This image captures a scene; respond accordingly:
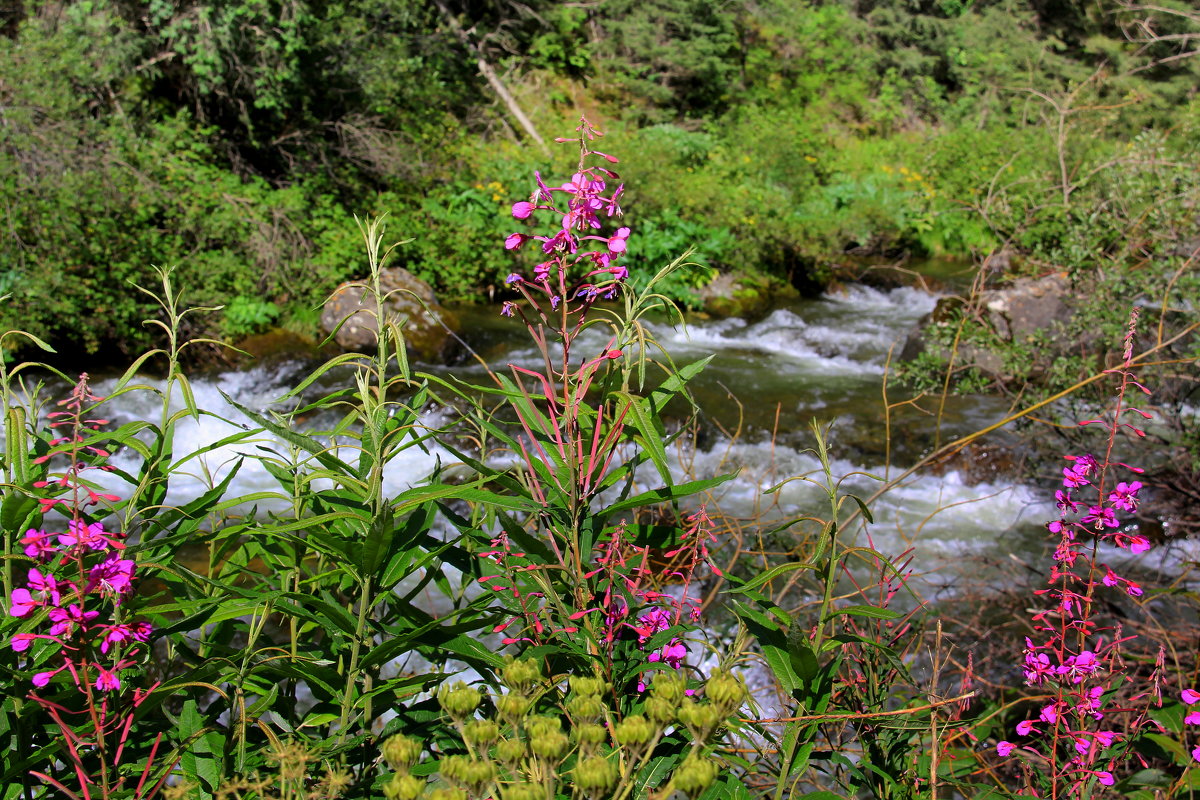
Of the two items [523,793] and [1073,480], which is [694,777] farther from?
[1073,480]

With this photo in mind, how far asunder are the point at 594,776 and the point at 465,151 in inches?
469

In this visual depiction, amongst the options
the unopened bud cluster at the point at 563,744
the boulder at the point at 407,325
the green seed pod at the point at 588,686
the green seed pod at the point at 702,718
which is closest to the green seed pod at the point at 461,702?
the unopened bud cluster at the point at 563,744

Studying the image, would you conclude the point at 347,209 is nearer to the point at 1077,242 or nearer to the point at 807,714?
the point at 1077,242

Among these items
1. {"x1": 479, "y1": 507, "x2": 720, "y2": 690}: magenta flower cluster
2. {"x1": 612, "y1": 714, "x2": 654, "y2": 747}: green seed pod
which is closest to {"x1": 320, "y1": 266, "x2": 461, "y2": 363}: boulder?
{"x1": 479, "y1": 507, "x2": 720, "y2": 690}: magenta flower cluster

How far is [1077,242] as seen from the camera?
198 inches

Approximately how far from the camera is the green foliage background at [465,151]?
24.7 ft

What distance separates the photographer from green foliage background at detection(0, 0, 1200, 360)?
7527 mm

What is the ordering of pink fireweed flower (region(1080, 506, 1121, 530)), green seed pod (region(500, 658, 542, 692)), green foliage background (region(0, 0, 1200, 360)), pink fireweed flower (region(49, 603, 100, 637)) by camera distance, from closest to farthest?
green seed pod (region(500, 658, 542, 692)) → pink fireweed flower (region(49, 603, 100, 637)) → pink fireweed flower (region(1080, 506, 1121, 530)) → green foliage background (region(0, 0, 1200, 360))

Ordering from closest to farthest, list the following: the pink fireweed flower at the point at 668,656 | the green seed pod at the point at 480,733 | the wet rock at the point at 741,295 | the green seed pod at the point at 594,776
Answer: the green seed pod at the point at 594,776 < the green seed pod at the point at 480,733 < the pink fireweed flower at the point at 668,656 < the wet rock at the point at 741,295

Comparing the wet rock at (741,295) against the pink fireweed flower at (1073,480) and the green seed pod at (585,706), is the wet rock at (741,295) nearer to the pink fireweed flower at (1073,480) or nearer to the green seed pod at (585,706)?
the pink fireweed flower at (1073,480)

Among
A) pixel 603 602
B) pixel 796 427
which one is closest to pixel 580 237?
pixel 603 602

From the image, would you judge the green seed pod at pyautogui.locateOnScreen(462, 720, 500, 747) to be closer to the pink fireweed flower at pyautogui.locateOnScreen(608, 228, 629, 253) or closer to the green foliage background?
the pink fireweed flower at pyautogui.locateOnScreen(608, 228, 629, 253)

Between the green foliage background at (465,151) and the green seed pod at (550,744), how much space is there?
3615 millimetres

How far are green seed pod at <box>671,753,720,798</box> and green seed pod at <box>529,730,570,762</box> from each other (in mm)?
108
